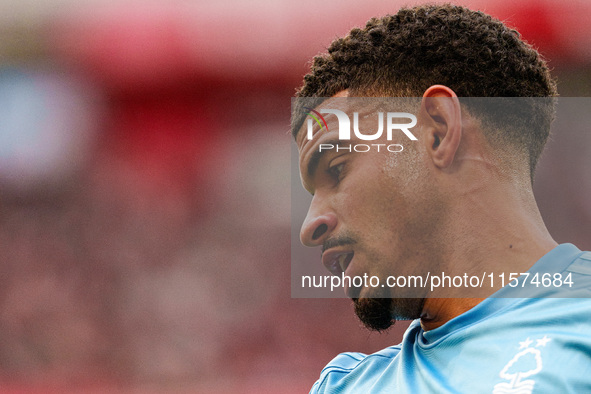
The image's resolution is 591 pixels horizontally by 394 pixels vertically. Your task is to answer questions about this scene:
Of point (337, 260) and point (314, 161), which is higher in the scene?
point (314, 161)

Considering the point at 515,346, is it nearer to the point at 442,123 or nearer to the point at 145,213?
the point at 442,123

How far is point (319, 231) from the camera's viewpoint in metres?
0.85

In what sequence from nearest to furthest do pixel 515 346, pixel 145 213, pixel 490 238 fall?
pixel 515 346 → pixel 490 238 → pixel 145 213

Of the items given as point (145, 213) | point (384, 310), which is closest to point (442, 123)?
point (384, 310)

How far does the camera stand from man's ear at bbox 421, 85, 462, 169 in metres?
0.80

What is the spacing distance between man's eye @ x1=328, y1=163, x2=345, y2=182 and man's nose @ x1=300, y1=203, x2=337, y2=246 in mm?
54

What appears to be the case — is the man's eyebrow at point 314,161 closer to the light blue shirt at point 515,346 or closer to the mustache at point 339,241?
the mustache at point 339,241

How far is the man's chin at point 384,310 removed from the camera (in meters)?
0.83

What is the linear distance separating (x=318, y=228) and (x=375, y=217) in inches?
3.2

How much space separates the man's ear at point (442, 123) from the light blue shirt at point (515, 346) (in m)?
0.18

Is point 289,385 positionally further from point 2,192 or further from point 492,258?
point 492,258

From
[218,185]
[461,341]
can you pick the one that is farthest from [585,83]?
[461,341]

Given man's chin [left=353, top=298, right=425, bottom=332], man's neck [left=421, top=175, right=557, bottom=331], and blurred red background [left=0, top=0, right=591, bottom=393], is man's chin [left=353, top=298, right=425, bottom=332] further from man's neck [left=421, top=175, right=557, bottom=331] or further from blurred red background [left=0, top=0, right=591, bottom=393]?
blurred red background [left=0, top=0, right=591, bottom=393]

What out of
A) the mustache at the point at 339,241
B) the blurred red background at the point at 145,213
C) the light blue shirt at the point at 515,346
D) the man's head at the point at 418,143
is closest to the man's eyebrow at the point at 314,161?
the man's head at the point at 418,143
